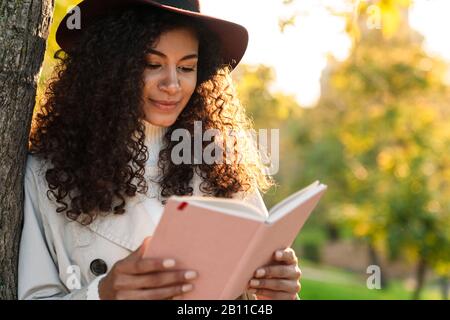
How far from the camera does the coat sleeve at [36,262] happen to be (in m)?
A: 2.41

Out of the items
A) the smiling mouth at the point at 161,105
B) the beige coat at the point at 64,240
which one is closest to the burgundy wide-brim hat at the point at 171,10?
the smiling mouth at the point at 161,105

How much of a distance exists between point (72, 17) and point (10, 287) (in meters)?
0.96

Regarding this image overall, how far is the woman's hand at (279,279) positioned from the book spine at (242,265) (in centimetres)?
10

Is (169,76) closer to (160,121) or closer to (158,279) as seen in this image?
(160,121)

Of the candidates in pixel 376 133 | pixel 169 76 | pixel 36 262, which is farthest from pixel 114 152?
pixel 376 133

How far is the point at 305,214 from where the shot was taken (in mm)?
2318

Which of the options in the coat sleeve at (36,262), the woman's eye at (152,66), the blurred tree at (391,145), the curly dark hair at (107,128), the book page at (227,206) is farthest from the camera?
the blurred tree at (391,145)

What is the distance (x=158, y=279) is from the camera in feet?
6.76

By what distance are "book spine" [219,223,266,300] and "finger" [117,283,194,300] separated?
11cm

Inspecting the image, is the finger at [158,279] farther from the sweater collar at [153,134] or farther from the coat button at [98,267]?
the sweater collar at [153,134]

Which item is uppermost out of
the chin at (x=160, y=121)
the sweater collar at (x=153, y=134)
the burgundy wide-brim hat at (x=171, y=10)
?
the burgundy wide-brim hat at (x=171, y=10)

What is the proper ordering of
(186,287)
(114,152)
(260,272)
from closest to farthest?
(186,287) < (260,272) < (114,152)

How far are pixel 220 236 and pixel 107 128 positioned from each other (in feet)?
2.53

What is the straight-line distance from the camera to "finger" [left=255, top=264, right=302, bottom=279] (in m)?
2.27
